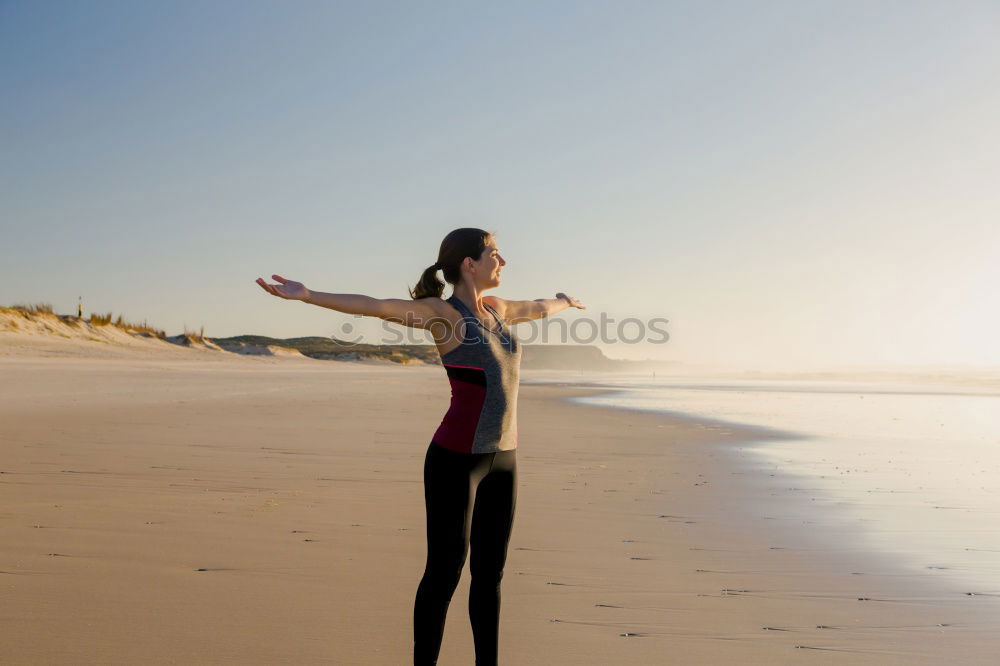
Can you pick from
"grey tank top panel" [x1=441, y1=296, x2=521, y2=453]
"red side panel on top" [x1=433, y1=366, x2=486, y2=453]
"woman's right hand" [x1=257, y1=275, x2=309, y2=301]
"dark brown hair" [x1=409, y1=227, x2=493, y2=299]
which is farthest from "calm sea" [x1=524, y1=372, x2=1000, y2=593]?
"woman's right hand" [x1=257, y1=275, x2=309, y2=301]

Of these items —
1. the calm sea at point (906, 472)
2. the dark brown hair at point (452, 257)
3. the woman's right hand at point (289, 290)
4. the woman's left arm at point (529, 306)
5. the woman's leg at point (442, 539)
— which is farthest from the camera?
the calm sea at point (906, 472)

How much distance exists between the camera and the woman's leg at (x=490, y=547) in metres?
3.43

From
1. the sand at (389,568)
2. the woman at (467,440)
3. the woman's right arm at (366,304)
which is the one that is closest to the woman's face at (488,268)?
the woman at (467,440)

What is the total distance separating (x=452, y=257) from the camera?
3.59m

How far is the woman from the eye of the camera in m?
3.36

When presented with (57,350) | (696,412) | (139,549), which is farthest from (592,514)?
(57,350)

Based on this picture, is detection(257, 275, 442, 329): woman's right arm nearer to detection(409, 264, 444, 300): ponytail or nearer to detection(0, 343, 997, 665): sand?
detection(409, 264, 444, 300): ponytail

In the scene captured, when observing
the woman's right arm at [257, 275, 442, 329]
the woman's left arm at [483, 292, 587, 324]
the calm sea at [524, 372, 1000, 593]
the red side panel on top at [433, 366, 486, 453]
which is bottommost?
the calm sea at [524, 372, 1000, 593]

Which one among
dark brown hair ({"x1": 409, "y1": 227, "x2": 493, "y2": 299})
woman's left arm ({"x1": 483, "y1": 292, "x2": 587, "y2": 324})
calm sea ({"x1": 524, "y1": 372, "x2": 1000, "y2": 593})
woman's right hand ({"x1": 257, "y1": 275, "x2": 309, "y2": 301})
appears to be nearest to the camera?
woman's right hand ({"x1": 257, "y1": 275, "x2": 309, "y2": 301})

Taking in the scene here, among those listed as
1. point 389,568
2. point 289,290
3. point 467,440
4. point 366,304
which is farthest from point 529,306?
point 389,568

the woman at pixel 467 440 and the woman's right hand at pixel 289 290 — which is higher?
the woman's right hand at pixel 289 290

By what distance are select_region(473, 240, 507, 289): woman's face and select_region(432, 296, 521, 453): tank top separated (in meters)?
0.16

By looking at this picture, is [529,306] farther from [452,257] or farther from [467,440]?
[467,440]

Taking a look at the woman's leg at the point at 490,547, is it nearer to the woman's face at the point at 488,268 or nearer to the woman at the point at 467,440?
the woman at the point at 467,440
